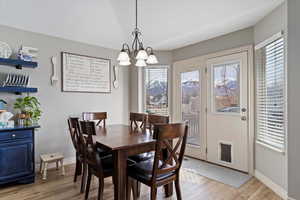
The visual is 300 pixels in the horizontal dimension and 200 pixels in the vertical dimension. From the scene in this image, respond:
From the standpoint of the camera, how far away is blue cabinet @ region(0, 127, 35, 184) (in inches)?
97.0

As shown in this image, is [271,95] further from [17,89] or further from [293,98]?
[17,89]

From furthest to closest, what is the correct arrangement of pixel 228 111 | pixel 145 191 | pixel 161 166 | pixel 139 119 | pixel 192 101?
pixel 192 101 < pixel 228 111 < pixel 139 119 < pixel 145 191 < pixel 161 166

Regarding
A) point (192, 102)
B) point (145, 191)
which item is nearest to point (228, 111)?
point (192, 102)

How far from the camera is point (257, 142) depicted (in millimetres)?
2836

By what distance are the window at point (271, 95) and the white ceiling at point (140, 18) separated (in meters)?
0.58

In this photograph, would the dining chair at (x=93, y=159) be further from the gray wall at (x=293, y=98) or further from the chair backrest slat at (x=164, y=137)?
the gray wall at (x=293, y=98)

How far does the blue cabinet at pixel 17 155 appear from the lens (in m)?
2.46

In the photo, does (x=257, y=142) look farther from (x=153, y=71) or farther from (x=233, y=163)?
(x=153, y=71)

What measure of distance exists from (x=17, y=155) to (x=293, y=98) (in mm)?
3723

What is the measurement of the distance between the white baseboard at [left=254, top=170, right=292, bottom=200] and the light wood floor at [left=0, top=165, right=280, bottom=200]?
59 mm

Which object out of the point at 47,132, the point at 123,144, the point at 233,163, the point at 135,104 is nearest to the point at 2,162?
the point at 47,132

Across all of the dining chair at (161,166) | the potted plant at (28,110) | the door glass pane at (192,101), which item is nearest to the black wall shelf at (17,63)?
the potted plant at (28,110)

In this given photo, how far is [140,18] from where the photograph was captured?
3.33 metres

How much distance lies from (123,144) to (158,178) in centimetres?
49
